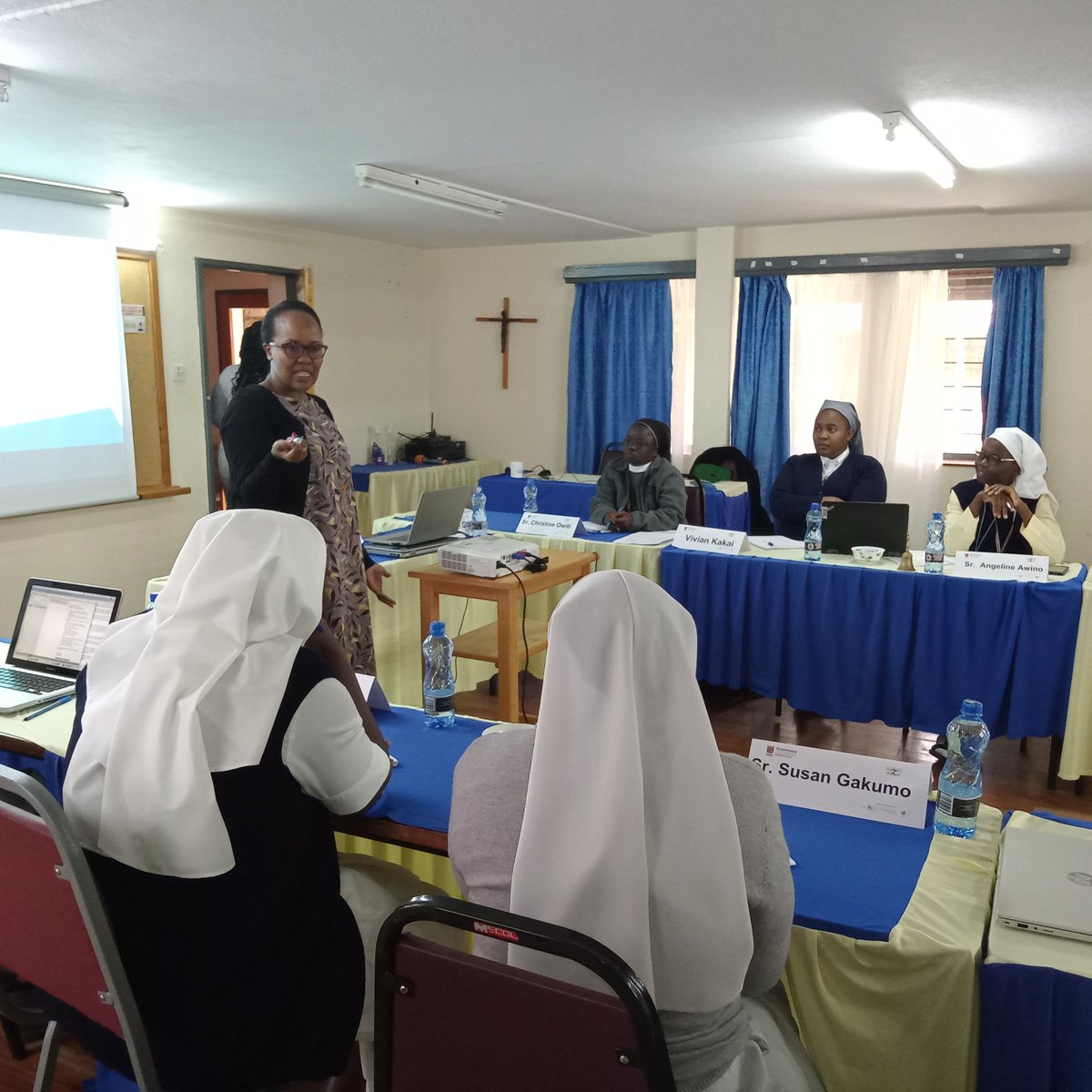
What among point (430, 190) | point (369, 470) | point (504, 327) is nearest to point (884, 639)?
point (430, 190)

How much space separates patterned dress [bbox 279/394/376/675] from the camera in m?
2.38

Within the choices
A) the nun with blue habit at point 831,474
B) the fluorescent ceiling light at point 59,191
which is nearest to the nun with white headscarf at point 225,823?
the nun with blue habit at point 831,474

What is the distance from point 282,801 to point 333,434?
4.55 ft

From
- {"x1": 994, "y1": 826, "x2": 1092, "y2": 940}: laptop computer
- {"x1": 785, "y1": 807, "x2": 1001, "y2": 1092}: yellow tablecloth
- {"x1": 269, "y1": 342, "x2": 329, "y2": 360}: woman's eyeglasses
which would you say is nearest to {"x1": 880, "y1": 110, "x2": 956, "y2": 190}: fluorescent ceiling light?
{"x1": 269, "y1": 342, "x2": 329, "y2": 360}: woman's eyeglasses

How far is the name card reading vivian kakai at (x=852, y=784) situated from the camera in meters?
1.56

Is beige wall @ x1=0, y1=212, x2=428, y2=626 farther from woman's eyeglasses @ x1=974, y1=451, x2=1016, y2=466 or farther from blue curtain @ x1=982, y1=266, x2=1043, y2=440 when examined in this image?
woman's eyeglasses @ x1=974, y1=451, x2=1016, y2=466

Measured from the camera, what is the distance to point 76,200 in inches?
195

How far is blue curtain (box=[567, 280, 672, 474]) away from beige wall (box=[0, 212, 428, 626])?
1455mm

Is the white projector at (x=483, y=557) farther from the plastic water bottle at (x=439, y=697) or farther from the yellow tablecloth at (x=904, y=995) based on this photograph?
the yellow tablecloth at (x=904, y=995)

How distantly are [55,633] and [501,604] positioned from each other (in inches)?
56.9

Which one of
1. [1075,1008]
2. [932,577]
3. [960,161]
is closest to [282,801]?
[1075,1008]

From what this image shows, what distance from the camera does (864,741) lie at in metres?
3.73

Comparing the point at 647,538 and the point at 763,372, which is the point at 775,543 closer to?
the point at 647,538

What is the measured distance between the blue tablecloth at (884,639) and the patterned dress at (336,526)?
1689mm
